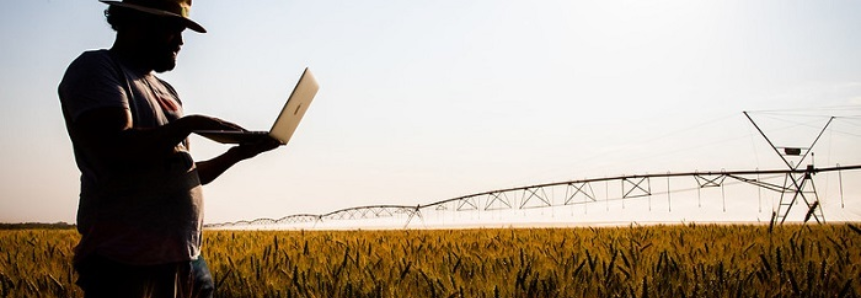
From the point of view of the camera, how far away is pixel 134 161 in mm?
2752

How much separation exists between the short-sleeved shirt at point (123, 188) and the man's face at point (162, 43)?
121 millimetres

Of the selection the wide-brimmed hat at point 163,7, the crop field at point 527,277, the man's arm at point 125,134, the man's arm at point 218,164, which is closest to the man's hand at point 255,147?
the man's arm at point 218,164

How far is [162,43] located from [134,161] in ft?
1.90

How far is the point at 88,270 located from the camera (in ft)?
9.28

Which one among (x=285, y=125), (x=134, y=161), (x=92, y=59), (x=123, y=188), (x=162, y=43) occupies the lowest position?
(x=123, y=188)

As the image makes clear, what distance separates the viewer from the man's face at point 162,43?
9.73ft

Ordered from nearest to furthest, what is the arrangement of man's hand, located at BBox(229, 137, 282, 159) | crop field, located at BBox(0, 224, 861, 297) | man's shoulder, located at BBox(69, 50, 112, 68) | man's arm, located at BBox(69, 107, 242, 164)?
man's arm, located at BBox(69, 107, 242, 164) < man's shoulder, located at BBox(69, 50, 112, 68) < man's hand, located at BBox(229, 137, 282, 159) < crop field, located at BBox(0, 224, 861, 297)

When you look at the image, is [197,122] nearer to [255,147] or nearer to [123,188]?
[255,147]

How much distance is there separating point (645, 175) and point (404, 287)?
45.9 m

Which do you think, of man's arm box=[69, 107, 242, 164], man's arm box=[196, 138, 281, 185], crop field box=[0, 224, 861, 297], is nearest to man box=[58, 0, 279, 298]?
man's arm box=[69, 107, 242, 164]

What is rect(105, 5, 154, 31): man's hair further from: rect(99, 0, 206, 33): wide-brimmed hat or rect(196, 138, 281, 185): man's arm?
rect(196, 138, 281, 185): man's arm

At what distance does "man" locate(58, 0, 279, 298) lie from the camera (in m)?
2.66

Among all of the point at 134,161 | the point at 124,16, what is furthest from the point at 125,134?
the point at 124,16

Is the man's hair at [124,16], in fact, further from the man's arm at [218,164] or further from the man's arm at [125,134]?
the man's arm at [218,164]
